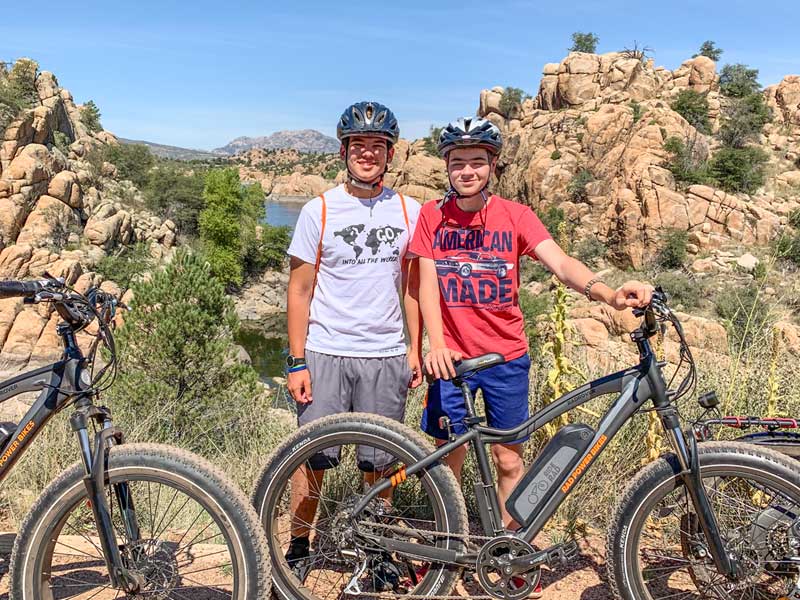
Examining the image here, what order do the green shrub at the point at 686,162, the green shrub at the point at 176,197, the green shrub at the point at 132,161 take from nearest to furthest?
the green shrub at the point at 686,162
the green shrub at the point at 176,197
the green shrub at the point at 132,161

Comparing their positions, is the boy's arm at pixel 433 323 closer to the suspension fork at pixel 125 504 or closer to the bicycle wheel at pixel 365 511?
the bicycle wheel at pixel 365 511

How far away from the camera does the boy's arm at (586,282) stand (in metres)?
2.35

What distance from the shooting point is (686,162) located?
3681 cm

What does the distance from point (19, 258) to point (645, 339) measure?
2936cm

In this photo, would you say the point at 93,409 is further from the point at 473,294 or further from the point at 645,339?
the point at 645,339

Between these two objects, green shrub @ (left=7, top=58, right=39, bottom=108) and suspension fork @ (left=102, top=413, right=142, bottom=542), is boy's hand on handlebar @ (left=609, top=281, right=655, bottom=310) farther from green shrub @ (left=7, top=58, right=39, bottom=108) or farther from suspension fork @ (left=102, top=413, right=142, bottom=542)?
green shrub @ (left=7, top=58, right=39, bottom=108)

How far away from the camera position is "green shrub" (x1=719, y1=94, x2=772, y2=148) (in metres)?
41.2

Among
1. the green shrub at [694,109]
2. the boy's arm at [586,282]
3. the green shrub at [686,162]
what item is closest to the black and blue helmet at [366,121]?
the boy's arm at [586,282]

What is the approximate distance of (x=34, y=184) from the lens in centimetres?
3158

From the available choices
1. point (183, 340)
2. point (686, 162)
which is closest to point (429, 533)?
point (183, 340)

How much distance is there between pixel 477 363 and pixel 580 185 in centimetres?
4263

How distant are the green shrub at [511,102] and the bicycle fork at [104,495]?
60038 millimetres

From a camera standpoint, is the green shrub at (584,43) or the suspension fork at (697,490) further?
the green shrub at (584,43)

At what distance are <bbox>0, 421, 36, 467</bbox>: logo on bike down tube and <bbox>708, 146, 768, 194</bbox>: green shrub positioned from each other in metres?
40.3
